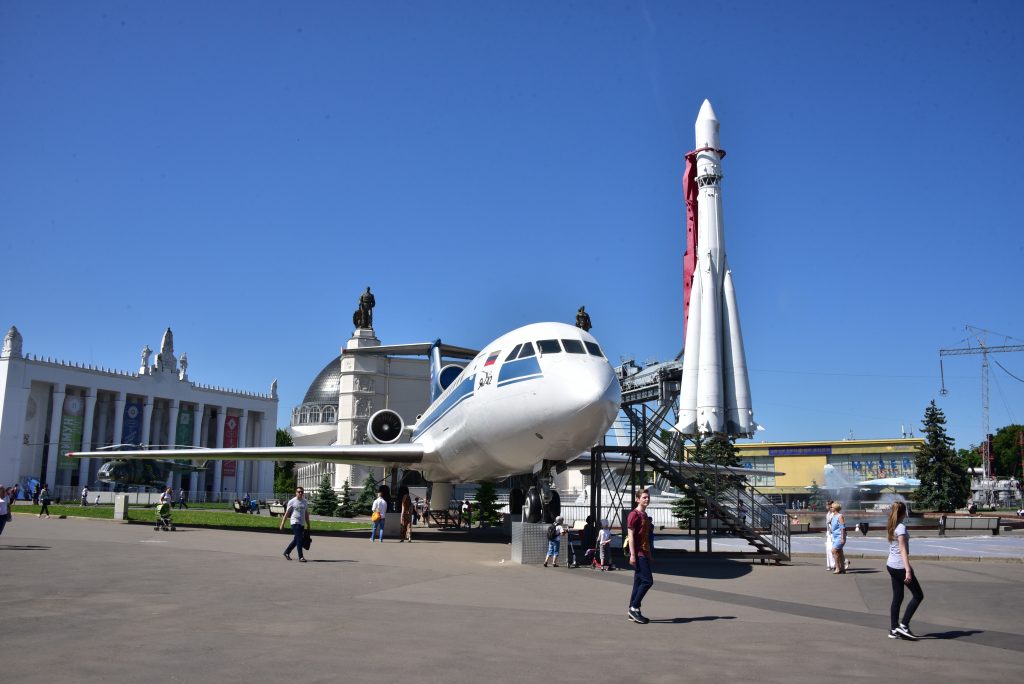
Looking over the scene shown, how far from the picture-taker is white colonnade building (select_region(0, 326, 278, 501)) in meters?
64.1

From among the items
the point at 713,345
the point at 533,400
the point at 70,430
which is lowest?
the point at 533,400

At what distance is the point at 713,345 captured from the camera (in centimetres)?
5175

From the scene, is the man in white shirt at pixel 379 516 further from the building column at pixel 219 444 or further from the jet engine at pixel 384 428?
the building column at pixel 219 444

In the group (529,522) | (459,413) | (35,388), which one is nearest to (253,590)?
(529,522)

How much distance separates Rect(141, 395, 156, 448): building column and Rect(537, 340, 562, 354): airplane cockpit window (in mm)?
69307

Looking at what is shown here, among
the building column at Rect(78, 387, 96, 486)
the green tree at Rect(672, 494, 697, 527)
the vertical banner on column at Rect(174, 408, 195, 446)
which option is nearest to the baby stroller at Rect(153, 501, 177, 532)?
the green tree at Rect(672, 494, 697, 527)

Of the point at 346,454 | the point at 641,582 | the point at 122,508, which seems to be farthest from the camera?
the point at 122,508

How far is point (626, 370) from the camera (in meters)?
62.0

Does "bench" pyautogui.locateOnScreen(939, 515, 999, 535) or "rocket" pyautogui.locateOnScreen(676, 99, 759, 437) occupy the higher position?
"rocket" pyautogui.locateOnScreen(676, 99, 759, 437)

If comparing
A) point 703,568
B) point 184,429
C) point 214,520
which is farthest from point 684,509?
point 184,429

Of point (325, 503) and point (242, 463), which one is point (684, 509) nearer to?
point (325, 503)

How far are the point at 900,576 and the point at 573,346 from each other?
27.1 feet

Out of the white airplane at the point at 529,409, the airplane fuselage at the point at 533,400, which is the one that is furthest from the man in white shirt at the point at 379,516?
the airplane fuselage at the point at 533,400

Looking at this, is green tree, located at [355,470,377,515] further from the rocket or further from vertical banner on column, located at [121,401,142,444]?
vertical banner on column, located at [121,401,142,444]
